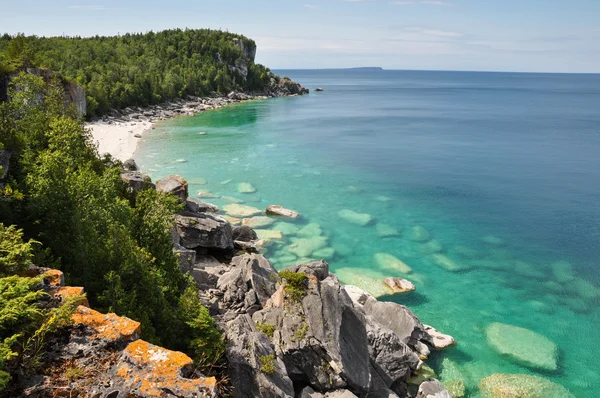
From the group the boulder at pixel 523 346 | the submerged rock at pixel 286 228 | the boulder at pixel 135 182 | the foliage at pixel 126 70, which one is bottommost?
the boulder at pixel 523 346

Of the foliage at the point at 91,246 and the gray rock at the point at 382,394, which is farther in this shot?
the gray rock at the point at 382,394

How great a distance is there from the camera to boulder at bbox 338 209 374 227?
54.5 m

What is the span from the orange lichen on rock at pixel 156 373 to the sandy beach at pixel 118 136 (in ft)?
217

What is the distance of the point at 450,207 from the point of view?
200 ft

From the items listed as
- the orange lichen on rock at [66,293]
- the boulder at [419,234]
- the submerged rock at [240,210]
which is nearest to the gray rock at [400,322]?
the boulder at [419,234]

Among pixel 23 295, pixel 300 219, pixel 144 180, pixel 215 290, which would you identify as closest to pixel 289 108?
pixel 300 219

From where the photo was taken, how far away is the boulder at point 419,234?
5024 cm

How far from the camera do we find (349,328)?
2425 centimetres

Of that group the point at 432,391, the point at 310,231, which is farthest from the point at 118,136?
the point at 432,391

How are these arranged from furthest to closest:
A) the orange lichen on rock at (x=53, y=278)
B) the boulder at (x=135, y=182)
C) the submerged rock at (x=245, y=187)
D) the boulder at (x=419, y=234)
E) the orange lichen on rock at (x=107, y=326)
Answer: the submerged rock at (x=245, y=187) < the boulder at (x=419, y=234) < the boulder at (x=135, y=182) < the orange lichen on rock at (x=53, y=278) < the orange lichen on rock at (x=107, y=326)

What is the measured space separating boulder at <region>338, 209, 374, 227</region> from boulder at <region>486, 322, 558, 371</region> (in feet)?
73.9

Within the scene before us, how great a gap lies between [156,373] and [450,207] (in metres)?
55.9

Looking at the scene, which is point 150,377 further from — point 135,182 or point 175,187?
point 175,187

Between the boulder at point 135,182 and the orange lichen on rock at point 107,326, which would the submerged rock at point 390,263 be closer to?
the boulder at point 135,182
